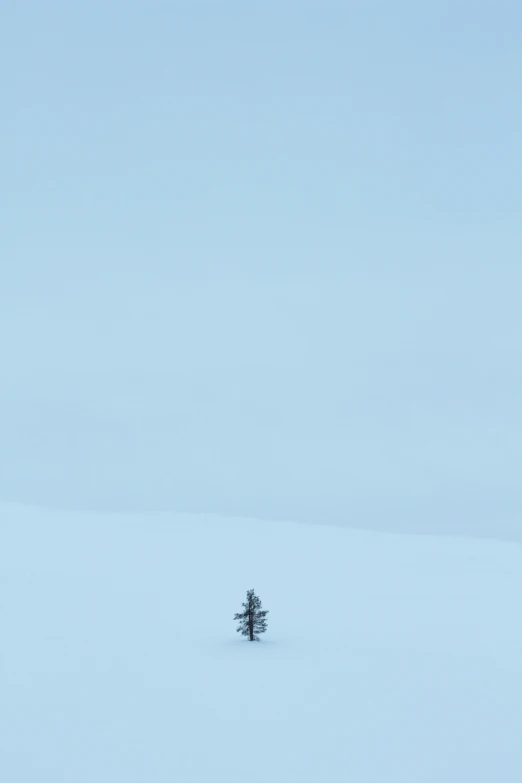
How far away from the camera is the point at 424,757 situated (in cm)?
1546

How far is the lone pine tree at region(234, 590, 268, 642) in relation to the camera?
24.0 meters

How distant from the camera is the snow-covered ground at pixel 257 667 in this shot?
15.3m

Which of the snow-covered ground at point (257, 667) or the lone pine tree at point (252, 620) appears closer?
the snow-covered ground at point (257, 667)

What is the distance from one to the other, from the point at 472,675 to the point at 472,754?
16.1 feet

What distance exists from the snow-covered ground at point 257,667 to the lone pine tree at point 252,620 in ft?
1.31

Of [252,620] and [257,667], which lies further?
[252,620]

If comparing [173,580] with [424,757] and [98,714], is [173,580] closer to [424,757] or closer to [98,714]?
[98,714]

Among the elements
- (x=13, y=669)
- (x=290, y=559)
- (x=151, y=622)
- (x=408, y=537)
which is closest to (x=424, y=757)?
(x=13, y=669)

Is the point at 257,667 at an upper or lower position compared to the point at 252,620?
lower

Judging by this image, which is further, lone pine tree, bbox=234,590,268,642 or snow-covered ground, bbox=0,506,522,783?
lone pine tree, bbox=234,590,268,642

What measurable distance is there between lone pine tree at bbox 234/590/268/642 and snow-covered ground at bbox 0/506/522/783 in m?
0.40

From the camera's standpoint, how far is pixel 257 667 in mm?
20938

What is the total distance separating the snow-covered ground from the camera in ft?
50.2

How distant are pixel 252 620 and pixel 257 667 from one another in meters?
3.09
